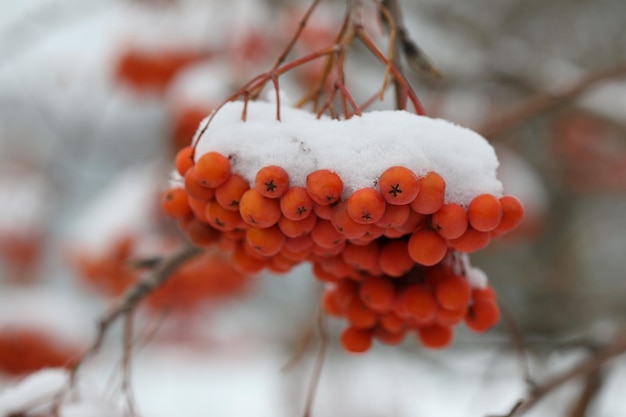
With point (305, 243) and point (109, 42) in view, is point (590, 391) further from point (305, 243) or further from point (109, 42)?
point (109, 42)

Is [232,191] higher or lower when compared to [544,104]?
lower

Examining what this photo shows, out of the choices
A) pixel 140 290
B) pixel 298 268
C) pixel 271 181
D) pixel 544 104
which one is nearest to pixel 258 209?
pixel 271 181

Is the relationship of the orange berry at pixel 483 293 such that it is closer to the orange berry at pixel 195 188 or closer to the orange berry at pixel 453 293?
the orange berry at pixel 453 293

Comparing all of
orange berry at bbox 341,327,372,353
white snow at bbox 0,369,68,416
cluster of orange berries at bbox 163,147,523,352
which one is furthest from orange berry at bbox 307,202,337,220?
white snow at bbox 0,369,68,416

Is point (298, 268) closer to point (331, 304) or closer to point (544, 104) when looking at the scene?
point (544, 104)

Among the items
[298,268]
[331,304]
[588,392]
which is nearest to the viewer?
[331,304]

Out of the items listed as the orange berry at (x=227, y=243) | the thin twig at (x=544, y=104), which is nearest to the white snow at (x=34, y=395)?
the orange berry at (x=227, y=243)

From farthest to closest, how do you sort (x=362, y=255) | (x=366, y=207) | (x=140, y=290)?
(x=140, y=290), (x=362, y=255), (x=366, y=207)
